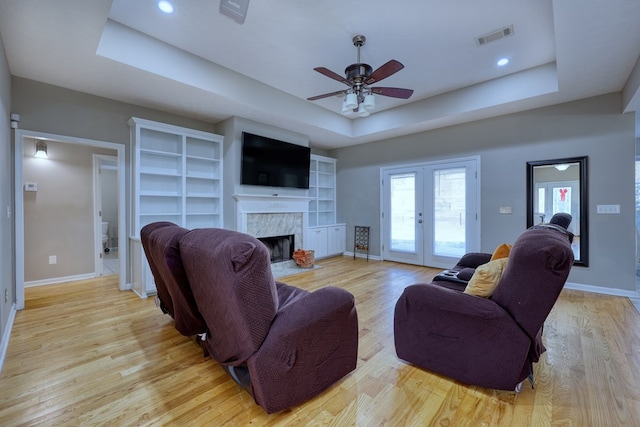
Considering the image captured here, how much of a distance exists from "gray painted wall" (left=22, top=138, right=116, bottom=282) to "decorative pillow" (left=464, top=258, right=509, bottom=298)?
534 centimetres

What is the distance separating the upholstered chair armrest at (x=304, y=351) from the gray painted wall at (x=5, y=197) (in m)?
2.28

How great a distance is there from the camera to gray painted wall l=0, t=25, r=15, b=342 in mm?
2312

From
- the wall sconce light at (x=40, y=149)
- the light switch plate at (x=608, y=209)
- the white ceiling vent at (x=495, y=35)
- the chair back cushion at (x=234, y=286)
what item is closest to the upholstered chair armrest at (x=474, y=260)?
the light switch plate at (x=608, y=209)

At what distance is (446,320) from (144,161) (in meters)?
4.26

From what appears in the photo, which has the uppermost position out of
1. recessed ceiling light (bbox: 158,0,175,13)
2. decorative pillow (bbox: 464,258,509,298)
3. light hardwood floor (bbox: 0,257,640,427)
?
recessed ceiling light (bbox: 158,0,175,13)

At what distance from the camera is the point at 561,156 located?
13.1ft

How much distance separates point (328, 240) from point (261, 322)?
487 centimetres

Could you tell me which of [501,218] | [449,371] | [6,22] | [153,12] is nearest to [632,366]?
[449,371]

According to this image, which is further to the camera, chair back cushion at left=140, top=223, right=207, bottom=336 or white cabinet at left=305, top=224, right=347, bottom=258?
white cabinet at left=305, top=224, right=347, bottom=258

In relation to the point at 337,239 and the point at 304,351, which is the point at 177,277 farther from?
the point at 337,239

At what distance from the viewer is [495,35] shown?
2.99m

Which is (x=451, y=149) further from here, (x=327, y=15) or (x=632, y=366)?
(x=632, y=366)

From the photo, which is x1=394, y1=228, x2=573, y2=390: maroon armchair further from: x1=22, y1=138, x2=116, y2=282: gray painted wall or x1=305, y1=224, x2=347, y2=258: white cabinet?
x1=22, y1=138, x2=116, y2=282: gray painted wall

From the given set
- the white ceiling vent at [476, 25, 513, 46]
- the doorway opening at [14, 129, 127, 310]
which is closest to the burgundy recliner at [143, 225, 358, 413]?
the doorway opening at [14, 129, 127, 310]
